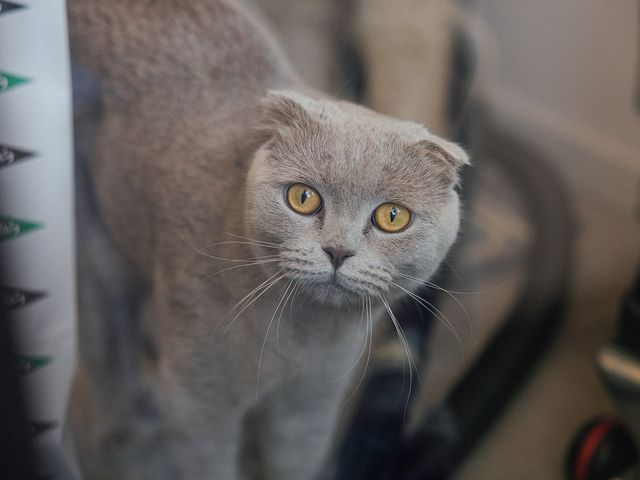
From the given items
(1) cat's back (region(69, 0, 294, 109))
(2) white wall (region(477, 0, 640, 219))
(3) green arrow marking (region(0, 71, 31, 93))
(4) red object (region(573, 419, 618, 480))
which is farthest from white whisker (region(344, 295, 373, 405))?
(2) white wall (region(477, 0, 640, 219))

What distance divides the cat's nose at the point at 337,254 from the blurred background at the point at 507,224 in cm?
12

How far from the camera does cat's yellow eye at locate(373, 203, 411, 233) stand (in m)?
0.52

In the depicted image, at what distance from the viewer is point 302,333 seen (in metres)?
0.61

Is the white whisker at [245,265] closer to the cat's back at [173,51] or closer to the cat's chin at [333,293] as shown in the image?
the cat's chin at [333,293]

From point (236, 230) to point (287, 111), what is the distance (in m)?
0.13

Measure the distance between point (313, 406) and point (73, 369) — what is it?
247 millimetres

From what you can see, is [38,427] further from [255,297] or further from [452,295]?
[452,295]

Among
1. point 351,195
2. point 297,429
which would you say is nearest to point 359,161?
point 351,195

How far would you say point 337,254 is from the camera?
20.2 inches

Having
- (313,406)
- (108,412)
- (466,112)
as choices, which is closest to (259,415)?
(313,406)

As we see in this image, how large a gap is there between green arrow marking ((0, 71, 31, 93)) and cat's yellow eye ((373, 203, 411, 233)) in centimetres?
31

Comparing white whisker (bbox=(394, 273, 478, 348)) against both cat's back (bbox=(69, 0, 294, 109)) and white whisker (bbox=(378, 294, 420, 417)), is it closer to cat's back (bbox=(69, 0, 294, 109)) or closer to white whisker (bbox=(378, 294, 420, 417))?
white whisker (bbox=(378, 294, 420, 417))

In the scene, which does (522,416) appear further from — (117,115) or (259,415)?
(117,115)

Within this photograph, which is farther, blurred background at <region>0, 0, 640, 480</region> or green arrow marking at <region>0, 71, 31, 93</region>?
blurred background at <region>0, 0, 640, 480</region>
